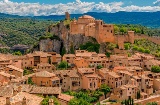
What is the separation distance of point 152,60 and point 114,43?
8.96 metres

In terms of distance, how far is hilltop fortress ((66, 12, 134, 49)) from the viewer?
6431 centimetres

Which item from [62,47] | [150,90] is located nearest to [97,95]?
[150,90]

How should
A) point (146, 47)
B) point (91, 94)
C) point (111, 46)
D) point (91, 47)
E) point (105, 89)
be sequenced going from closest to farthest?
1. point (91, 94)
2. point (105, 89)
3. point (111, 46)
4. point (91, 47)
5. point (146, 47)

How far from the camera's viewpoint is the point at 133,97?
1906 inches

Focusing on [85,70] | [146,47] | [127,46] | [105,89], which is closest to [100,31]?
[127,46]

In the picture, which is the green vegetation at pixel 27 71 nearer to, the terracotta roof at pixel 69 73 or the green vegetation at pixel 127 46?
the terracotta roof at pixel 69 73

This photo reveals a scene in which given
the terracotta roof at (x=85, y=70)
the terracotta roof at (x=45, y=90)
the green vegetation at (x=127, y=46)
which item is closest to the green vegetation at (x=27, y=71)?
the terracotta roof at (x=85, y=70)

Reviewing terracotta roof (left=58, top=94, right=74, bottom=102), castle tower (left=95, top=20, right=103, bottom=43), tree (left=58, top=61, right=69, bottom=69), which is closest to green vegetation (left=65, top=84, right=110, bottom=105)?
terracotta roof (left=58, top=94, right=74, bottom=102)

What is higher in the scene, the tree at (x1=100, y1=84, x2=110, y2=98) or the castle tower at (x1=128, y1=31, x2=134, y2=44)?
the castle tower at (x1=128, y1=31, x2=134, y2=44)

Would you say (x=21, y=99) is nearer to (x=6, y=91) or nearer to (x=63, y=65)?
(x=6, y=91)

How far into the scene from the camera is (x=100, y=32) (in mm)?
64375

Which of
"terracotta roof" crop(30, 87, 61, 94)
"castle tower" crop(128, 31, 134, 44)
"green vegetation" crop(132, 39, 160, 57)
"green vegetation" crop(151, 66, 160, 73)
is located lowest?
"terracotta roof" crop(30, 87, 61, 94)

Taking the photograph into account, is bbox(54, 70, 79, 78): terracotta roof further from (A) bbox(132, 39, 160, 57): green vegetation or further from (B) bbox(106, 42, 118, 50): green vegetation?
(A) bbox(132, 39, 160, 57): green vegetation

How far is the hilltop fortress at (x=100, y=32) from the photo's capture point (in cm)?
6431
